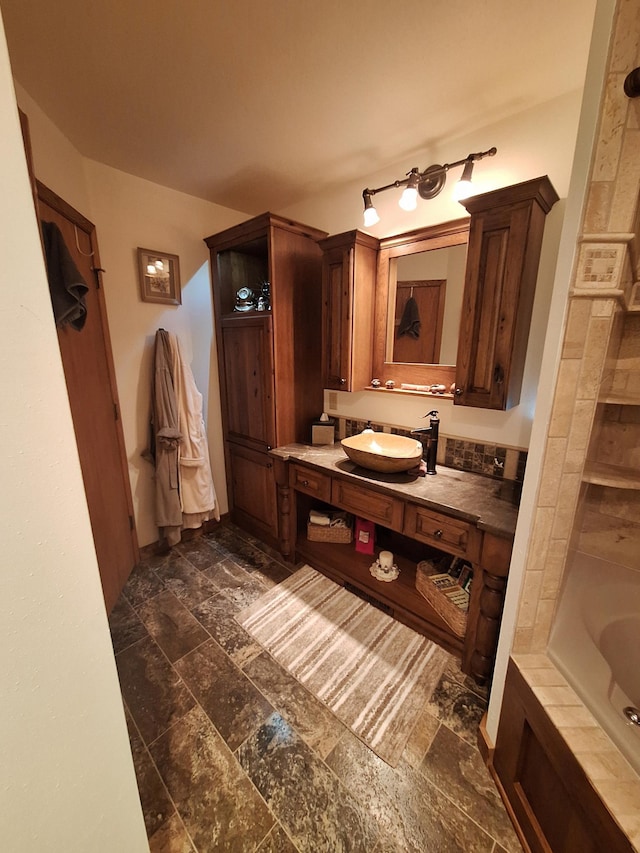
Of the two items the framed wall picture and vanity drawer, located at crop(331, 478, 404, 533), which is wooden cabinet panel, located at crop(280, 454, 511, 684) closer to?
vanity drawer, located at crop(331, 478, 404, 533)

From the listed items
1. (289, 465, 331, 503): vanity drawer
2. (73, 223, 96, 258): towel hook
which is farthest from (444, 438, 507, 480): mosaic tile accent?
(73, 223, 96, 258): towel hook

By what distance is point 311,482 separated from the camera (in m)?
2.04

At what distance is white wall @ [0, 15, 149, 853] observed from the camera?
447 mm

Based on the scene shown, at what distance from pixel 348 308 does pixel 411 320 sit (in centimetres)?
40

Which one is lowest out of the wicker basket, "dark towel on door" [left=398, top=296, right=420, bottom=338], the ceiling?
the wicker basket

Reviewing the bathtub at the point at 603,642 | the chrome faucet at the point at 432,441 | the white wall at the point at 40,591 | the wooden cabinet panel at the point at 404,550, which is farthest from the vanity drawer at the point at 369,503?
the white wall at the point at 40,591

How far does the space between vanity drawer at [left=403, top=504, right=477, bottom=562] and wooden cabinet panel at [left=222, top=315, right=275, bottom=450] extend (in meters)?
1.09

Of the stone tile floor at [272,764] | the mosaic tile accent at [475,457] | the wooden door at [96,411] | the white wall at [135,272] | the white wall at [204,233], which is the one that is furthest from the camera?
the white wall at [135,272]

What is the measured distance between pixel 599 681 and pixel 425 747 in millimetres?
718

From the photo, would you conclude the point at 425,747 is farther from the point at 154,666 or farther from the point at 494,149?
the point at 494,149

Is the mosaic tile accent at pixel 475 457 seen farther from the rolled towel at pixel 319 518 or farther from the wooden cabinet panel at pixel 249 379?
the wooden cabinet panel at pixel 249 379

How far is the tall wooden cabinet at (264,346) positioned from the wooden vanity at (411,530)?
0.80 feet

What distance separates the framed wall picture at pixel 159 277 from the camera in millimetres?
2127

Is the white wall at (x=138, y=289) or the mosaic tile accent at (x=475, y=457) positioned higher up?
the white wall at (x=138, y=289)
